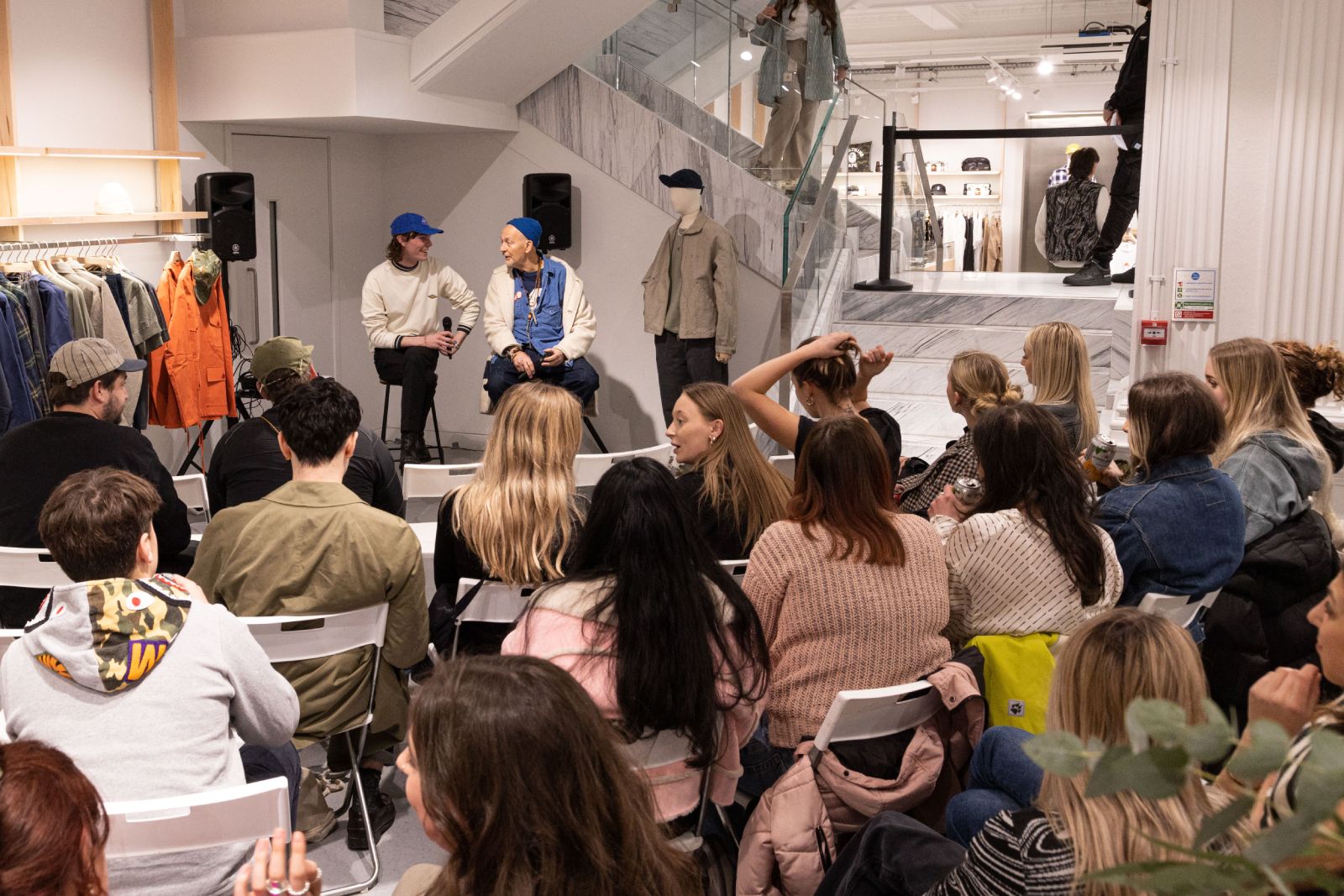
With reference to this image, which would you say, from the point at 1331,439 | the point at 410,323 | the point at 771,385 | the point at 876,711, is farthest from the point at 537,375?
the point at 876,711

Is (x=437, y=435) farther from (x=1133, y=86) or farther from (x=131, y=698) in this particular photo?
(x=131, y=698)

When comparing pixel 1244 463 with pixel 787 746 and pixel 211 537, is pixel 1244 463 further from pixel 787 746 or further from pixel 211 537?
pixel 211 537

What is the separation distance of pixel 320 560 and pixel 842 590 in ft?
4.19

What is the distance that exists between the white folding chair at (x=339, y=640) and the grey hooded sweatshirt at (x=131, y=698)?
0.62m

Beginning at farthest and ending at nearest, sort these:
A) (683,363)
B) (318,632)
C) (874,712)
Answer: (683,363)
(318,632)
(874,712)

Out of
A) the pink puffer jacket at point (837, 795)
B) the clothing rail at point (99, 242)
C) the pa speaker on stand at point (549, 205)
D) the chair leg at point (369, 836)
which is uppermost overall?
the pa speaker on stand at point (549, 205)

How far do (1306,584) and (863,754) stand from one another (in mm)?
1678

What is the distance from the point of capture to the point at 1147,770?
492 mm

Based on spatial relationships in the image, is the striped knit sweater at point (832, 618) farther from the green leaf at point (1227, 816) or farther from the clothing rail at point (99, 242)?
the clothing rail at point (99, 242)

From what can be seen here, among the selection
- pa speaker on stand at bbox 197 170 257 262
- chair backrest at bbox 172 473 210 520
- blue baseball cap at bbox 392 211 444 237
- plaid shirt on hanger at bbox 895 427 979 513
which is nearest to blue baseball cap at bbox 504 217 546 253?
blue baseball cap at bbox 392 211 444 237

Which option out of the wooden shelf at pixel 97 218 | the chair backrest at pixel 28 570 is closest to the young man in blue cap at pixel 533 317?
the wooden shelf at pixel 97 218

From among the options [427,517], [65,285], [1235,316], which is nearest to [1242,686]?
[1235,316]

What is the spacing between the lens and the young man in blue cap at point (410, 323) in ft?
23.8

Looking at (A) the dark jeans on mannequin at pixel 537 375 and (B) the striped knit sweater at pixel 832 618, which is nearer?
(B) the striped knit sweater at pixel 832 618
